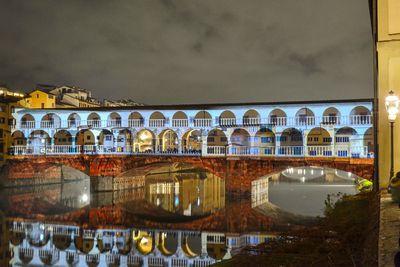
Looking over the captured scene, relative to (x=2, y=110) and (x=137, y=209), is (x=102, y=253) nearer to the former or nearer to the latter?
(x=137, y=209)

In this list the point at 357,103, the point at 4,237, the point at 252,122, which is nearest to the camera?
the point at 4,237

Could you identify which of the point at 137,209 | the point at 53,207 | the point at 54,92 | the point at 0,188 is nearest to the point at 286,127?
the point at 137,209

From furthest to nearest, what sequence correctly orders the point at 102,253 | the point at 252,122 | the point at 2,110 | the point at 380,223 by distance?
the point at 2,110, the point at 252,122, the point at 102,253, the point at 380,223

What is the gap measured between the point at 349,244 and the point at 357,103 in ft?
134

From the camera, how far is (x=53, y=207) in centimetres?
4694

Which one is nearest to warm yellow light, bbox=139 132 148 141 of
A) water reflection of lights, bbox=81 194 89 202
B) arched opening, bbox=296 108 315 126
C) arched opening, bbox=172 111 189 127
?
arched opening, bbox=172 111 189 127

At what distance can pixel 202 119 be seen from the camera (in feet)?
182

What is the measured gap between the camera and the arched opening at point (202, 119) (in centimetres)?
5519

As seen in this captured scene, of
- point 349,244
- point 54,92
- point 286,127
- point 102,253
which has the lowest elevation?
point 102,253

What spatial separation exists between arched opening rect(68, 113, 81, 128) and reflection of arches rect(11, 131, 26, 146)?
9204mm

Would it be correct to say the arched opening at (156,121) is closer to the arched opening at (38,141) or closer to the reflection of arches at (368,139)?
the arched opening at (38,141)

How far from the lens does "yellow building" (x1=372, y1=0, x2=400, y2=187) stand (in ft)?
62.6

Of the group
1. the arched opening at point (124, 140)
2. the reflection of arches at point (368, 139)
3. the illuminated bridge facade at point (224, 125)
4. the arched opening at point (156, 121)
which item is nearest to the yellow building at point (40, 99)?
the illuminated bridge facade at point (224, 125)

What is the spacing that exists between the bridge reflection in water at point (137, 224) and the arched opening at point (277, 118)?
830 centimetres
